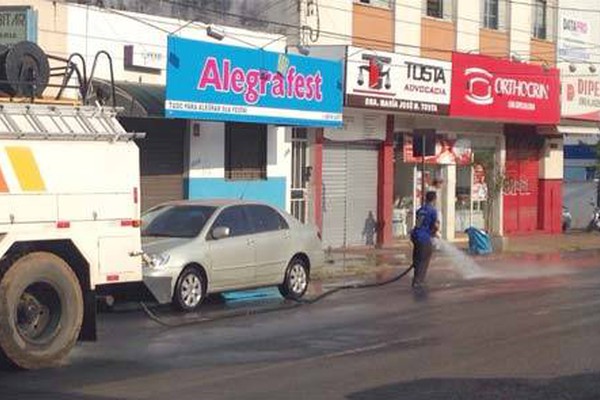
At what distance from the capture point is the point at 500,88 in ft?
101

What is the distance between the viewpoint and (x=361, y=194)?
2886cm

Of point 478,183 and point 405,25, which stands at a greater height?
point 405,25

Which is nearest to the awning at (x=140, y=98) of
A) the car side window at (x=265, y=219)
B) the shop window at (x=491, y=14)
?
the car side window at (x=265, y=219)

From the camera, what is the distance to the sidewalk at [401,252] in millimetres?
22500

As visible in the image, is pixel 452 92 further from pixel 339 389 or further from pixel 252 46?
pixel 339 389

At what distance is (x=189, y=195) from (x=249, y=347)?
1103 cm

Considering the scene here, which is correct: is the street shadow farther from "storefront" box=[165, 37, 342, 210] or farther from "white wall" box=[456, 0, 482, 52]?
"white wall" box=[456, 0, 482, 52]

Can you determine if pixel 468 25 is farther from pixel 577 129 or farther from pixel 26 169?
pixel 26 169

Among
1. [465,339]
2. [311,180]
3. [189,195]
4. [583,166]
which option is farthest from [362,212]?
[583,166]

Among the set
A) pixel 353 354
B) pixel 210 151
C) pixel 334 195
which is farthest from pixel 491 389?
pixel 334 195

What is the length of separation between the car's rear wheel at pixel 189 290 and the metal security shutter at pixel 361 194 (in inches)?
522

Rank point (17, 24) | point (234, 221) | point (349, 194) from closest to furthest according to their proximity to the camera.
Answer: point (234, 221) < point (17, 24) < point (349, 194)

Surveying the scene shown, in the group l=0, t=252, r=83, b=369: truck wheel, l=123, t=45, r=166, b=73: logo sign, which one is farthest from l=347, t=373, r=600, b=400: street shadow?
l=123, t=45, r=166, b=73: logo sign

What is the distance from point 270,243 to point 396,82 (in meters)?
11.5
